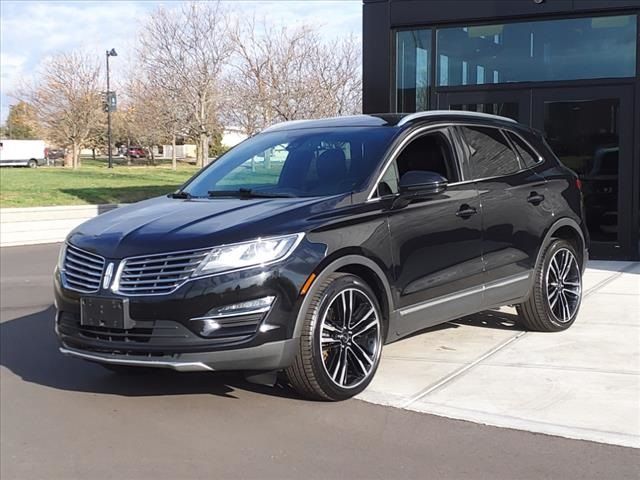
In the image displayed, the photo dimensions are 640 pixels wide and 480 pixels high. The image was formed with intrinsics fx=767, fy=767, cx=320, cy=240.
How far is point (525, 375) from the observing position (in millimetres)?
5484

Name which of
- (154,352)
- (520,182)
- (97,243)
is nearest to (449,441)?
(154,352)

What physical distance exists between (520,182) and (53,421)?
13.4ft

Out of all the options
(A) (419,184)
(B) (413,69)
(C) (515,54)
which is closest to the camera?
(A) (419,184)

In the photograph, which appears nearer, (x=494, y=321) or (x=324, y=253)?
(x=324, y=253)

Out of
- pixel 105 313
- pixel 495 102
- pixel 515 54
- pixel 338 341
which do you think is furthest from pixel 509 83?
pixel 105 313

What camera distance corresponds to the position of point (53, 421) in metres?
4.85

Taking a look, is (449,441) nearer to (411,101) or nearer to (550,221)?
(550,221)

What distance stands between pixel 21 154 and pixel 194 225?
63794 mm

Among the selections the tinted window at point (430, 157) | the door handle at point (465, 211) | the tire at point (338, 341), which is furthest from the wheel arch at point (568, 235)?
the tire at point (338, 341)

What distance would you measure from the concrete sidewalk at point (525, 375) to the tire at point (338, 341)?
0.81 feet

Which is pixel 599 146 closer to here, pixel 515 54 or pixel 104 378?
pixel 515 54

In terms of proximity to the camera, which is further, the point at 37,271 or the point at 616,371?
the point at 37,271

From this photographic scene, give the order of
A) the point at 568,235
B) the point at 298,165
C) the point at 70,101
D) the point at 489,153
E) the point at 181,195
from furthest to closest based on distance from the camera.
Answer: the point at 70,101
the point at 568,235
the point at 489,153
the point at 181,195
the point at 298,165

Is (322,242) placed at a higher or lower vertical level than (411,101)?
lower
